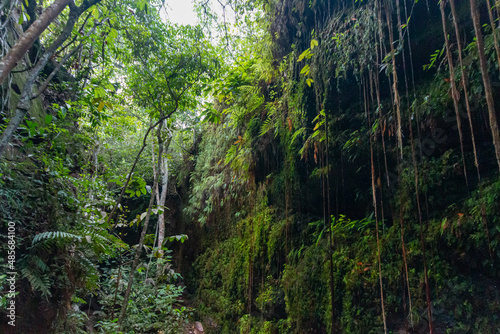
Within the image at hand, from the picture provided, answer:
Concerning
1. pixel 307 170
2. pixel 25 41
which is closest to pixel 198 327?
pixel 307 170

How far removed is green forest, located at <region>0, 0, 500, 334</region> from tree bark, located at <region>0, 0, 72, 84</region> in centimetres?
1

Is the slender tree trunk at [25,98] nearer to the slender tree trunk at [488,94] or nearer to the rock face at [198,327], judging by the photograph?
the slender tree trunk at [488,94]

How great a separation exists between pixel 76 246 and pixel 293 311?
3.07m

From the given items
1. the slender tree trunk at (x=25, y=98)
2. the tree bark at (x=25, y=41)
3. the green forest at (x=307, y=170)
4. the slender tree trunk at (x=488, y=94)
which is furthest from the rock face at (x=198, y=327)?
the slender tree trunk at (x=488, y=94)

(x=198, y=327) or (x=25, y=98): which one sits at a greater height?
(x=25, y=98)

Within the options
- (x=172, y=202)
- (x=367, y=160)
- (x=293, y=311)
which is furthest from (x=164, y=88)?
(x=172, y=202)

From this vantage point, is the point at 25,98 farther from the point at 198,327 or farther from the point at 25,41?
the point at 198,327

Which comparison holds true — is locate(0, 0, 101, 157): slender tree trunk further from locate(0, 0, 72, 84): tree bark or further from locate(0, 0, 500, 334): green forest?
locate(0, 0, 72, 84): tree bark

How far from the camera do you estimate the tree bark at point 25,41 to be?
6.10 ft

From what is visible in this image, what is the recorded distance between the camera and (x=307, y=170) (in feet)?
12.8

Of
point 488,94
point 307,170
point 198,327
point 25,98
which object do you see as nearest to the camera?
point 488,94

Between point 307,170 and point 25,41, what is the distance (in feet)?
11.3

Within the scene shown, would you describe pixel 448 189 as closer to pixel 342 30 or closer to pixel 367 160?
pixel 367 160

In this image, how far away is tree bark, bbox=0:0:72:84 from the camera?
1860 mm
